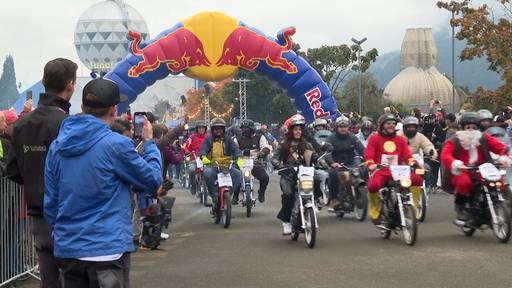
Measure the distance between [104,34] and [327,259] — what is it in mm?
114524

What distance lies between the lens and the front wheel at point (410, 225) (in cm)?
1159

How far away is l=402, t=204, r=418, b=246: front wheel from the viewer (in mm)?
11586

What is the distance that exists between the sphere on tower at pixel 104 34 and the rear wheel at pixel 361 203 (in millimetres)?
104753

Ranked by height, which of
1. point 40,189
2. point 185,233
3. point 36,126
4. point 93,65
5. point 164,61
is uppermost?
point 93,65

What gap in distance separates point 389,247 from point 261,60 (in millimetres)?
16050

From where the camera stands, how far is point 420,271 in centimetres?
964

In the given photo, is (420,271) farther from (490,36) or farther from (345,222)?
(490,36)

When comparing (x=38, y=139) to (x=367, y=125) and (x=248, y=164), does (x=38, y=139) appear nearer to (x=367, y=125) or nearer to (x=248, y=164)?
(x=248, y=164)

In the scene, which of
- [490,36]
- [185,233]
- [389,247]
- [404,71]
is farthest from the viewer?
[404,71]

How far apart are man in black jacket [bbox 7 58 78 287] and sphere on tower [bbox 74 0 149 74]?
113 meters

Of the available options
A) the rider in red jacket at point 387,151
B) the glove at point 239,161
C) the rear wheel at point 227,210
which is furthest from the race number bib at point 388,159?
the glove at point 239,161

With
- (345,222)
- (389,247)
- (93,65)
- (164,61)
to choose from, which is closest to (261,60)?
(164,61)

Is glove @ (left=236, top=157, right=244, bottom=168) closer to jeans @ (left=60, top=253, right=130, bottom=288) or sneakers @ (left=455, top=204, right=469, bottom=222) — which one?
sneakers @ (left=455, top=204, right=469, bottom=222)

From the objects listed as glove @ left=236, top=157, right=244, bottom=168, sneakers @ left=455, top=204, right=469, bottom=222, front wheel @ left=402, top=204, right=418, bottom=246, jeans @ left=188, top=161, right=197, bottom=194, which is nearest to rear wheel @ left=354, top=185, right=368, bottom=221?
glove @ left=236, top=157, right=244, bottom=168
